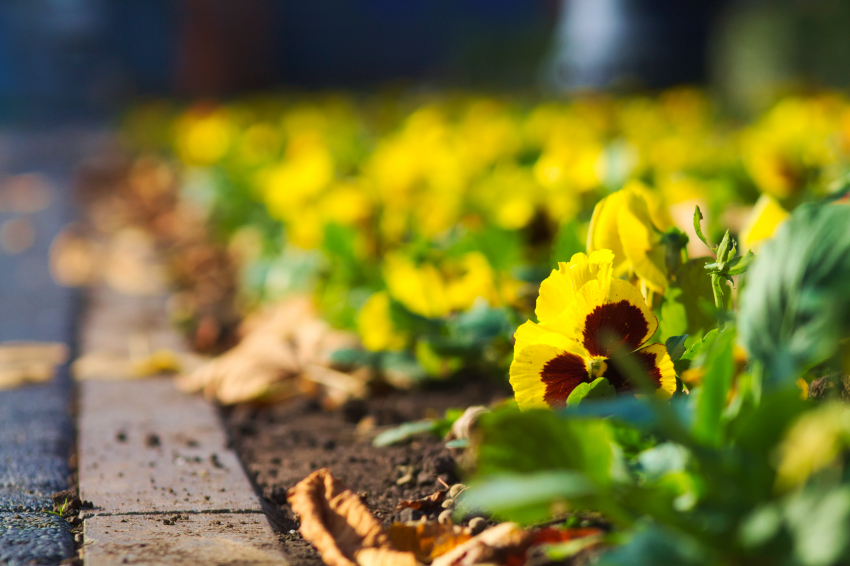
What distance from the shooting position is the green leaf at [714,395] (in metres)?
0.98

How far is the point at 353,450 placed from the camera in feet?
6.06

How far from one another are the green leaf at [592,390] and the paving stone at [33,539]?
71 cm

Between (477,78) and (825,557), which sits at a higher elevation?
(477,78)

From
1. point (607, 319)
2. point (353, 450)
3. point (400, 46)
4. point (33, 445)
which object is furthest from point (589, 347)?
point (400, 46)

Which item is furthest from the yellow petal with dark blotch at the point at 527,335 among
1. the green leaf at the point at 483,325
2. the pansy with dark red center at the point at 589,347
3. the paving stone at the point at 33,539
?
the paving stone at the point at 33,539

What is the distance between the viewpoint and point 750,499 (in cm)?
92

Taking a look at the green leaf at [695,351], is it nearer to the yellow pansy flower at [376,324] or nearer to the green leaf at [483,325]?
the green leaf at [483,325]

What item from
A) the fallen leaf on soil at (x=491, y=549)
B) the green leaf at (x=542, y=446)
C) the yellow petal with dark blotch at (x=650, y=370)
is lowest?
the fallen leaf on soil at (x=491, y=549)

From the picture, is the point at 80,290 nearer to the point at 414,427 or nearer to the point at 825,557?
the point at 414,427

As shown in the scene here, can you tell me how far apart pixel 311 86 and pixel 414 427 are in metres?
20.3

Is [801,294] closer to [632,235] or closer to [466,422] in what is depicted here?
[632,235]

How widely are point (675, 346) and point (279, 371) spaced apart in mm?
1237

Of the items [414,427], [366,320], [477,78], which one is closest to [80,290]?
[366,320]

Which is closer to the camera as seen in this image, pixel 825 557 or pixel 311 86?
pixel 825 557
